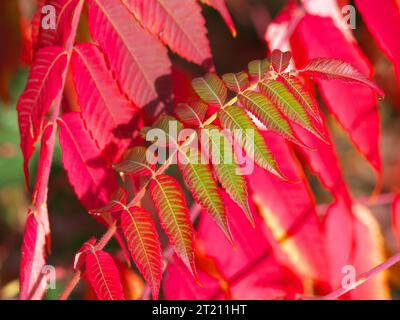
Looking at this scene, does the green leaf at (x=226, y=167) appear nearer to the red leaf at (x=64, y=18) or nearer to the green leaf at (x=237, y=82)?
the green leaf at (x=237, y=82)

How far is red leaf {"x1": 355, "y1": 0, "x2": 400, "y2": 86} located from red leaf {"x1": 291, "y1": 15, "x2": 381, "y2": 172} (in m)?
0.05

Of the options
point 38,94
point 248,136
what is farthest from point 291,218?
point 38,94

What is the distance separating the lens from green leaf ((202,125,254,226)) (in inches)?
18.9

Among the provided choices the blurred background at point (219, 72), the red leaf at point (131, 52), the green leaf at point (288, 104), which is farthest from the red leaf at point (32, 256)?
the blurred background at point (219, 72)

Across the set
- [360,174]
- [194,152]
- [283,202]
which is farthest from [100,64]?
[360,174]

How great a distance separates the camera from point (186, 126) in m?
0.60

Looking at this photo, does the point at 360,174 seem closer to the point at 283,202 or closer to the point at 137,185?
the point at 283,202

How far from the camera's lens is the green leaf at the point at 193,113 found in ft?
1.73

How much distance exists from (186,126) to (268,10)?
3.69 ft

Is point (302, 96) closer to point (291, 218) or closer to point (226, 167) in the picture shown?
point (226, 167)

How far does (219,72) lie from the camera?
1.54 metres

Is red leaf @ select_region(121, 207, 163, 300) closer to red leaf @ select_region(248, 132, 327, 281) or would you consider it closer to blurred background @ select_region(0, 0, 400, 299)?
red leaf @ select_region(248, 132, 327, 281)
